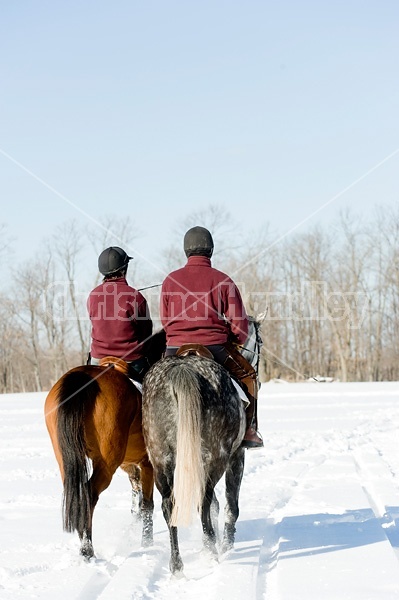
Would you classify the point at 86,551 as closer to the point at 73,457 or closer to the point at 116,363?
the point at 73,457

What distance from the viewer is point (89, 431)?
5.37 m

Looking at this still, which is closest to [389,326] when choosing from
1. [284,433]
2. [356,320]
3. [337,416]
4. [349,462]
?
[356,320]

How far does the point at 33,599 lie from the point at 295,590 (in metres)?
1.64

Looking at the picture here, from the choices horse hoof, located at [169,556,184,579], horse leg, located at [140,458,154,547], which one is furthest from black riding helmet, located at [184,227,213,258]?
horse hoof, located at [169,556,184,579]

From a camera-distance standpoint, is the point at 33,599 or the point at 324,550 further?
the point at 324,550

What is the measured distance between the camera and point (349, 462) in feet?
32.9

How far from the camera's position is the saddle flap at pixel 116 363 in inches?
231

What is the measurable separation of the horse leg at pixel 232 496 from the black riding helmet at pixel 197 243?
181 cm

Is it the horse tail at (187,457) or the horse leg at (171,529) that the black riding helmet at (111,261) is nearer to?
the horse tail at (187,457)

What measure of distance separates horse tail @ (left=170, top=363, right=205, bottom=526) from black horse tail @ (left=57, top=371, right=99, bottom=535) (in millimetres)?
748

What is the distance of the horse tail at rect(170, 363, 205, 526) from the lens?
4887 millimetres

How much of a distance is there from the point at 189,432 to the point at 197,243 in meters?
1.85

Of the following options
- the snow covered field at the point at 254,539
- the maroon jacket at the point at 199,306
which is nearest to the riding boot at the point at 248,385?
the maroon jacket at the point at 199,306

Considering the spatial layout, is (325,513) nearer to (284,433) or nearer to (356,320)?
(284,433)
